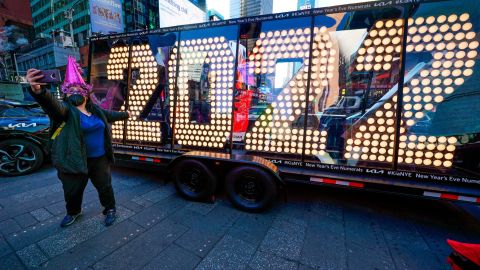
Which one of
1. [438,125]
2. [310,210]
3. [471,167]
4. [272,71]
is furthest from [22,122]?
[471,167]

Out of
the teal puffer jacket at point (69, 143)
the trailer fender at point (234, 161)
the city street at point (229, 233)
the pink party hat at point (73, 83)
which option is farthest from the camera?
the trailer fender at point (234, 161)

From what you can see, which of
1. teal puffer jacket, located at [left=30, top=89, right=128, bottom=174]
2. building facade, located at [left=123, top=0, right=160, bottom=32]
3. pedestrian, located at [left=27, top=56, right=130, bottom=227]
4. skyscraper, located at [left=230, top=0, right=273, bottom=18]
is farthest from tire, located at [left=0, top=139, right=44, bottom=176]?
skyscraper, located at [left=230, top=0, right=273, bottom=18]

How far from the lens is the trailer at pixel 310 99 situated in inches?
106

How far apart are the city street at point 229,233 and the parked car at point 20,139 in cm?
115

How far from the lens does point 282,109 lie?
11.6ft

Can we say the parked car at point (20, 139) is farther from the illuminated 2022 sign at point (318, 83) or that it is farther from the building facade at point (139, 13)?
the building facade at point (139, 13)

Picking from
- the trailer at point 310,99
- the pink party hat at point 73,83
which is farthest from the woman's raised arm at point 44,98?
the trailer at point 310,99

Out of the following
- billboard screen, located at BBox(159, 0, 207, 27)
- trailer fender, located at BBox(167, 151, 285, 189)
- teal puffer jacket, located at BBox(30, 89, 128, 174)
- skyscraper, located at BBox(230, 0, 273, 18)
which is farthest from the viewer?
skyscraper, located at BBox(230, 0, 273, 18)

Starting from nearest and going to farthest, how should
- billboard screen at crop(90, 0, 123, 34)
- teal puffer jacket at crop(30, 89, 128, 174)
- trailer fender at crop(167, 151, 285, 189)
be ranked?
teal puffer jacket at crop(30, 89, 128, 174)
trailer fender at crop(167, 151, 285, 189)
billboard screen at crop(90, 0, 123, 34)

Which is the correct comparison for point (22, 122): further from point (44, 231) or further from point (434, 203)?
point (434, 203)

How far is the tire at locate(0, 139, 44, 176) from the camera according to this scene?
4902 mm

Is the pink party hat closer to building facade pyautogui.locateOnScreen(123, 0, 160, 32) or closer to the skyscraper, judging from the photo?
building facade pyautogui.locateOnScreen(123, 0, 160, 32)

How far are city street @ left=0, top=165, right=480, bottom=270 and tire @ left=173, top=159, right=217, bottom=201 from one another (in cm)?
19

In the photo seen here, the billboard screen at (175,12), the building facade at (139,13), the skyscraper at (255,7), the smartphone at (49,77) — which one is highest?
the skyscraper at (255,7)
